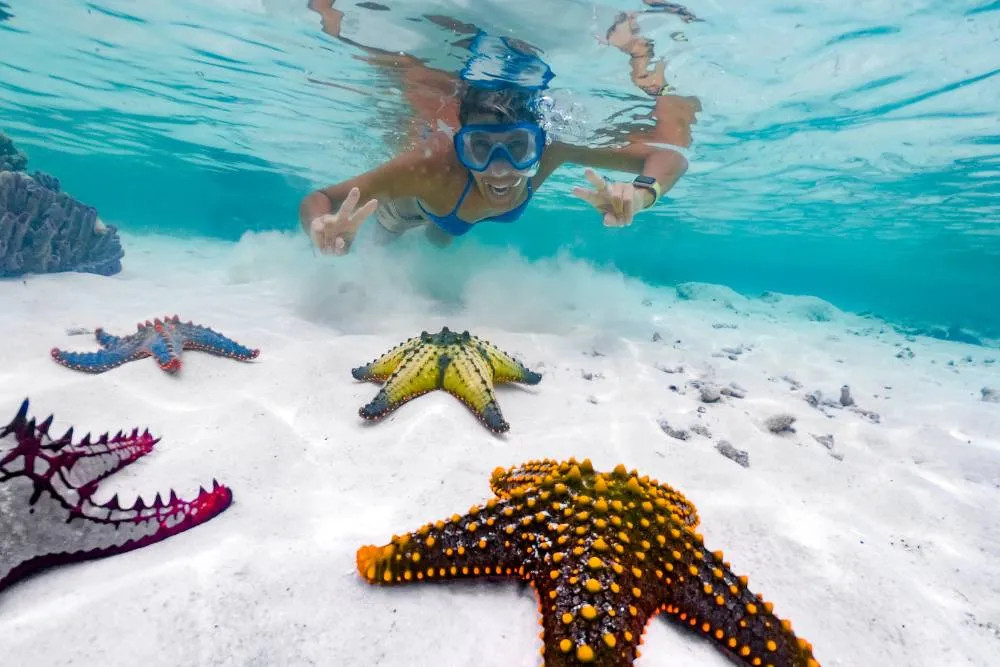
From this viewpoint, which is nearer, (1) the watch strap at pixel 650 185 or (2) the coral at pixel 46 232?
(1) the watch strap at pixel 650 185

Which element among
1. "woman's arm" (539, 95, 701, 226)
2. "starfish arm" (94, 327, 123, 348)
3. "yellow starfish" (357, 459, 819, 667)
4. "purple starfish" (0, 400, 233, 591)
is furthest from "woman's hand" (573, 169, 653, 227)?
"starfish arm" (94, 327, 123, 348)

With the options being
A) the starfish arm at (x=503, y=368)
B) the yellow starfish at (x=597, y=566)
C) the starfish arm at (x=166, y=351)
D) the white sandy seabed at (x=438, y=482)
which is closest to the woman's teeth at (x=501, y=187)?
the white sandy seabed at (x=438, y=482)

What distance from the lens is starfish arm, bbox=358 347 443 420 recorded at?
4152mm

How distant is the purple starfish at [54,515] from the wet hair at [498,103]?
8435mm

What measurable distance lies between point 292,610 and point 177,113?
2512 centimetres

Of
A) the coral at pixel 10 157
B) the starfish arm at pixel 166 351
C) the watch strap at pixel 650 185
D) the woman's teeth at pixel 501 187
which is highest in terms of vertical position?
the watch strap at pixel 650 185

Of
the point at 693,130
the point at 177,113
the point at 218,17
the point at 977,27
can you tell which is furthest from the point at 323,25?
the point at 177,113

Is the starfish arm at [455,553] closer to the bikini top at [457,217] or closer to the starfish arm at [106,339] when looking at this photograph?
the starfish arm at [106,339]

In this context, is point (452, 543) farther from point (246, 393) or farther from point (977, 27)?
point (977, 27)

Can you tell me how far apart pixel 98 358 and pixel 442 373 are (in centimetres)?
347

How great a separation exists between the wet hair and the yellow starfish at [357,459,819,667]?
27.5 ft

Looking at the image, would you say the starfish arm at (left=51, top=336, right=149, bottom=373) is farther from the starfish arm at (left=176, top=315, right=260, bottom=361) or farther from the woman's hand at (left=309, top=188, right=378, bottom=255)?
the woman's hand at (left=309, top=188, right=378, bottom=255)

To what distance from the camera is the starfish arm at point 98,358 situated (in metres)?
4.63

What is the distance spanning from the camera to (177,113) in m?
20.5
